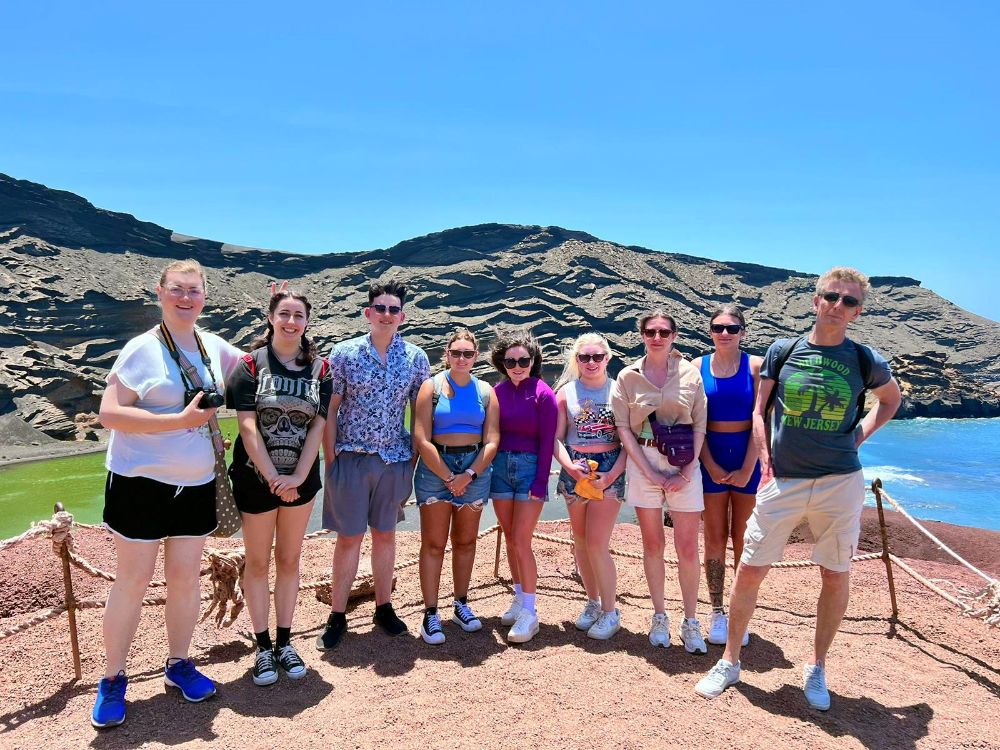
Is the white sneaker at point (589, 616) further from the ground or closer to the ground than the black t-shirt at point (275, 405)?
closer to the ground

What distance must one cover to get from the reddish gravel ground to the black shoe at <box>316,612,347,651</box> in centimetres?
7

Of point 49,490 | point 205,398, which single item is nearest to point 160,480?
point 205,398

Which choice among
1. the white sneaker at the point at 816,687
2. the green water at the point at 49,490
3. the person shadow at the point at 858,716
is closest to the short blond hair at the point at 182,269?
the person shadow at the point at 858,716


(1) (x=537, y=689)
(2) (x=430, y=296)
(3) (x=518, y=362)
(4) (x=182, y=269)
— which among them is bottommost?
(1) (x=537, y=689)

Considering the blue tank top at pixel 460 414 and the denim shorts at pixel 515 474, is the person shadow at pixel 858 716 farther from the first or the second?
the blue tank top at pixel 460 414

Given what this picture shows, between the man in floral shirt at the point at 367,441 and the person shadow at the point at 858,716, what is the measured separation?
2.26 m

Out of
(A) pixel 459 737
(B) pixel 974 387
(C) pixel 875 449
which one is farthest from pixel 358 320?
(A) pixel 459 737

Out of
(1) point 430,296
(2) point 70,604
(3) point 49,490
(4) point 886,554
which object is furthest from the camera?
(1) point 430,296

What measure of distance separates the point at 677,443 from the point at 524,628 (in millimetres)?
1533

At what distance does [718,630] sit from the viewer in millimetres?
3818

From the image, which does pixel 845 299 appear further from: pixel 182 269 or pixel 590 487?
pixel 182 269

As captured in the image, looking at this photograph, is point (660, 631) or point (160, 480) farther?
point (660, 631)

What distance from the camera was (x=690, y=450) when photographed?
3.65 m

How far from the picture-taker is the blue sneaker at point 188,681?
3123 mm
